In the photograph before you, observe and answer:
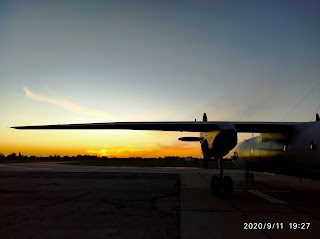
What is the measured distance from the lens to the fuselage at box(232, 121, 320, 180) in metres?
12.4

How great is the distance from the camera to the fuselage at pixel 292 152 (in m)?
12.4

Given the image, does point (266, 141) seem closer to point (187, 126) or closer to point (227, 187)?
point (227, 187)

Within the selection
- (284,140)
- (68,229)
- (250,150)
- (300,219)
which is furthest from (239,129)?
(68,229)

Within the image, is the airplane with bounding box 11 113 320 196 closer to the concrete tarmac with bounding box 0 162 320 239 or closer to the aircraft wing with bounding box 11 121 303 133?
the aircraft wing with bounding box 11 121 303 133

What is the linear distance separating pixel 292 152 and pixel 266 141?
3189 mm

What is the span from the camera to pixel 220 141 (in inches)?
508

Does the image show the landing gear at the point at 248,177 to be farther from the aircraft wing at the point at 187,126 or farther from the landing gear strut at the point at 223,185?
the landing gear strut at the point at 223,185

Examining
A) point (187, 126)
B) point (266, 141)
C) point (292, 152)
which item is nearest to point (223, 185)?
point (187, 126)

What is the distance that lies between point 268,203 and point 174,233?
248 inches

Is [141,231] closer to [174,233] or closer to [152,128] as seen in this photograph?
[174,233]

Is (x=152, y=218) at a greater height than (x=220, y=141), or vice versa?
(x=220, y=141)

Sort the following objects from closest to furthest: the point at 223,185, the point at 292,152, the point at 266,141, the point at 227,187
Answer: the point at 292,152, the point at 227,187, the point at 223,185, the point at 266,141

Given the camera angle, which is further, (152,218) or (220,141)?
(220,141)

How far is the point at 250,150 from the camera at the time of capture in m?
19.7
